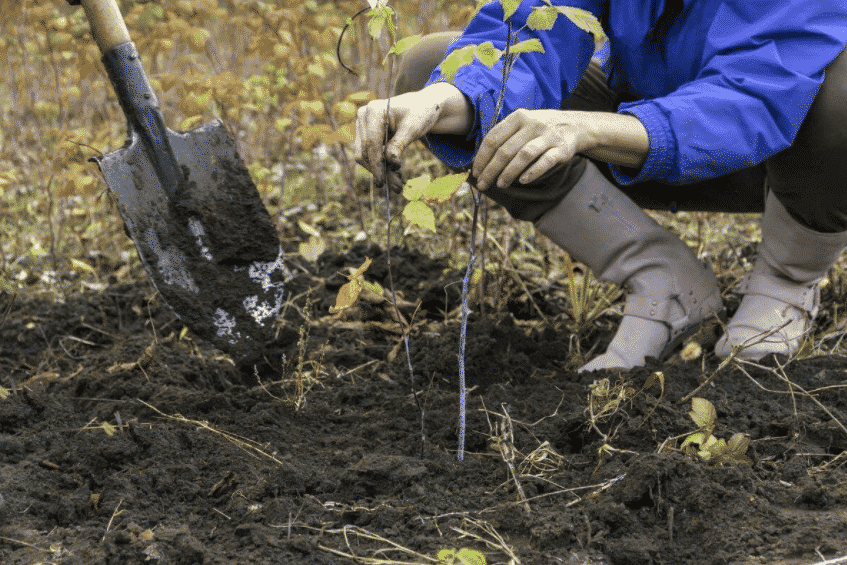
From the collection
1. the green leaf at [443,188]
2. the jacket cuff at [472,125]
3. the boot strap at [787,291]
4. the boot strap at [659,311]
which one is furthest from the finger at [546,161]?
the boot strap at [787,291]

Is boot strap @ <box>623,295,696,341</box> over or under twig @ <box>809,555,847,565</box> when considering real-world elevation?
under

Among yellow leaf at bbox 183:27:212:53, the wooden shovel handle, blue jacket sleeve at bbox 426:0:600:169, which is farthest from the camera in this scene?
yellow leaf at bbox 183:27:212:53

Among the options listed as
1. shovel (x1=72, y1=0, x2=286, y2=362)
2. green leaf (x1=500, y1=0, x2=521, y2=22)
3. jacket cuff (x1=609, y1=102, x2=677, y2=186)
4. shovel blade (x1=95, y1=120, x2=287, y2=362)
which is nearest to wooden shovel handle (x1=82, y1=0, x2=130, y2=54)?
shovel (x1=72, y1=0, x2=286, y2=362)

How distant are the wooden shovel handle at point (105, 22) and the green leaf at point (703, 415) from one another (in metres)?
1.49

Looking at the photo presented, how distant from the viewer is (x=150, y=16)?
2.81 meters

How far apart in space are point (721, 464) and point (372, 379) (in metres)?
0.83

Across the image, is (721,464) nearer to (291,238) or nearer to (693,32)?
(693,32)

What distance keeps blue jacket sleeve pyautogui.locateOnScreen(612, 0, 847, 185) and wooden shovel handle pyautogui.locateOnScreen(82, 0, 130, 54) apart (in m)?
1.17

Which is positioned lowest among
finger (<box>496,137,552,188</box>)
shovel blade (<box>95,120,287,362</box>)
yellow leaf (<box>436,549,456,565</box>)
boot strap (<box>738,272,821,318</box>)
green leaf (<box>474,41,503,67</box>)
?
boot strap (<box>738,272,821,318</box>)

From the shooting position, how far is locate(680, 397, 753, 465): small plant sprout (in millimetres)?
1432

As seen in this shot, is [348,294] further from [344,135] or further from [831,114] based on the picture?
[831,114]

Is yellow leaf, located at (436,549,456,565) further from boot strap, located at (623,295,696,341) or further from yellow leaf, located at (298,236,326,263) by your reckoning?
yellow leaf, located at (298,236,326,263)

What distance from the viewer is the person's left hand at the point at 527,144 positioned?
54.0 inches

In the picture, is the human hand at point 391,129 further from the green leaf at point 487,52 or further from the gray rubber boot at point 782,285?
the gray rubber boot at point 782,285
